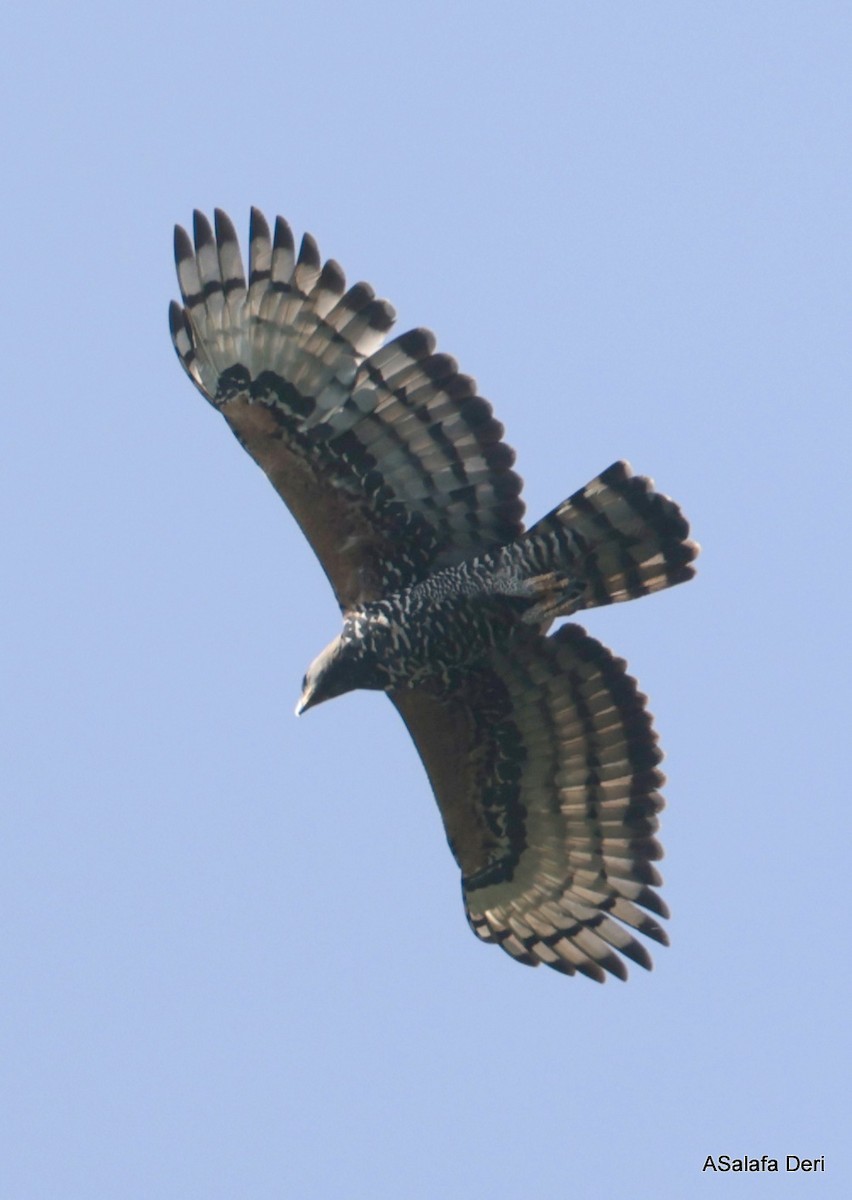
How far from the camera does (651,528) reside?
12656mm

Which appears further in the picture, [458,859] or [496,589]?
[458,859]

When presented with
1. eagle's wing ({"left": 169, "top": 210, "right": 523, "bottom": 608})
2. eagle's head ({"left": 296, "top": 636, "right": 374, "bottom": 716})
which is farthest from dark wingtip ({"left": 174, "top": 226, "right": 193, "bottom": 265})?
eagle's head ({"left": 296, "top": 636, "right": 374, "bottom": 716})

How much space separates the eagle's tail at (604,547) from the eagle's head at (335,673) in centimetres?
92

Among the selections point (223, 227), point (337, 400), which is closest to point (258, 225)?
point (223, 227)

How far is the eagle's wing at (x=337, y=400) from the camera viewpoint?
500 inches

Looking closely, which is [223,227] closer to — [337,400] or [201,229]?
[201,229]

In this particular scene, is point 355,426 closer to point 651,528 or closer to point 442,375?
point 442,375

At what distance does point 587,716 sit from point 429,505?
1.53 metres

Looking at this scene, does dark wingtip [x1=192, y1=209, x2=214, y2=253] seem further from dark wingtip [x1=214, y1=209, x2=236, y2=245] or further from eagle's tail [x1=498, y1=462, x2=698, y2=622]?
eagle's tail [x1=498, y1=462, x2=698, y2=622]

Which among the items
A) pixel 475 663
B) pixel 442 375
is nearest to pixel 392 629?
pixel 475 663

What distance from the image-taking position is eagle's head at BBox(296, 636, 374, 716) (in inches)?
507

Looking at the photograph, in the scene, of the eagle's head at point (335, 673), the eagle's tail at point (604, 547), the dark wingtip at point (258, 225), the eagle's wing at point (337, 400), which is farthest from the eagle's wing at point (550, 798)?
the dark wingtip at point (258, 225)

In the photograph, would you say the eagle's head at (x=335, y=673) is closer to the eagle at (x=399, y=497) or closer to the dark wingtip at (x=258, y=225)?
the eagle at (x=399, y=497)

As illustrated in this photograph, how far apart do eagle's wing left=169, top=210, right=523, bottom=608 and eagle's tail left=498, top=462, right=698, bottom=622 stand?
23 cm
